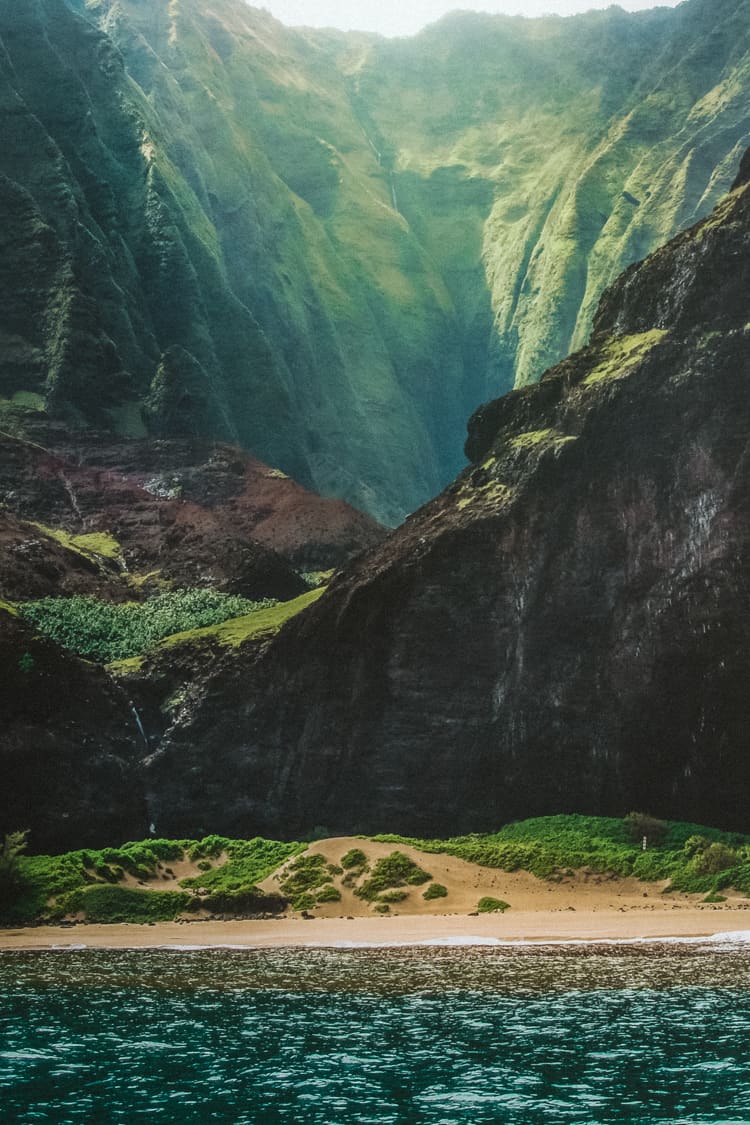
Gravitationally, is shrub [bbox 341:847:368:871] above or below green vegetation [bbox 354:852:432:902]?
above

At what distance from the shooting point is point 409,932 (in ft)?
108

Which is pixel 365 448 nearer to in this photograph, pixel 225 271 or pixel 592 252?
pixel 225 271

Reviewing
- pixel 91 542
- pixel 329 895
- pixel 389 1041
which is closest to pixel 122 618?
pixel 91 542

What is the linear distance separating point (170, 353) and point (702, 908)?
306ft

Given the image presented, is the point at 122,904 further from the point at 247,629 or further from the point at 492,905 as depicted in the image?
the point at 247,629

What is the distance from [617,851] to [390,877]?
25.7 ft

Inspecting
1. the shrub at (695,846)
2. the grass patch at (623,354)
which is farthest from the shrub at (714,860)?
the grass patch at (623,354)

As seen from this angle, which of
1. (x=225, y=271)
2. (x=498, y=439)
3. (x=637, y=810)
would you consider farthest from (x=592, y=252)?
(x=637, y=810)

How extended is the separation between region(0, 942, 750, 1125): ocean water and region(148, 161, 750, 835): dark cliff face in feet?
59.5

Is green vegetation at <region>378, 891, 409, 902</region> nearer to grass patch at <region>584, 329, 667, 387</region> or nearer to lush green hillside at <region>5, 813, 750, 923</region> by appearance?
lush green hillside at <region>5, 813, 750, 923</region>

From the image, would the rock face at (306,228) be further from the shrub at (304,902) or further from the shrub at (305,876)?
the shrub at (304,902)

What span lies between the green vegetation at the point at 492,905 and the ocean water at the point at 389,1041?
29.0ft

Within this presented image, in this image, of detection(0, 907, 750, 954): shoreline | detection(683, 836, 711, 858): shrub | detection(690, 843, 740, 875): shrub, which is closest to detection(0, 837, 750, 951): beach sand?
detection(0, 907, 750, 954): shoreline

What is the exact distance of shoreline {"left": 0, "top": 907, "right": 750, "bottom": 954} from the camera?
101 feet
